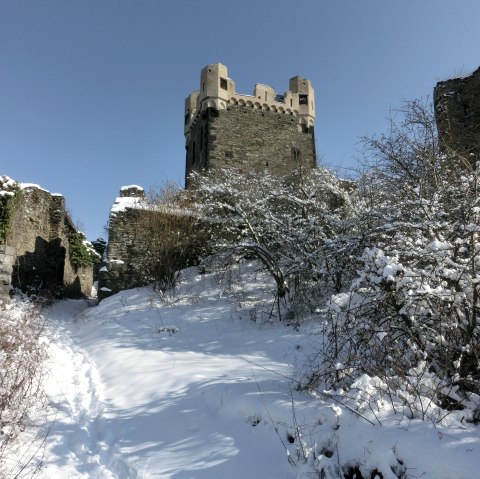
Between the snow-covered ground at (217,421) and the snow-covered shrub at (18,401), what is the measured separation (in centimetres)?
18

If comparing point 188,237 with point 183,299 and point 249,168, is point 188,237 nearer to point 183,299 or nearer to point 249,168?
point 183,299

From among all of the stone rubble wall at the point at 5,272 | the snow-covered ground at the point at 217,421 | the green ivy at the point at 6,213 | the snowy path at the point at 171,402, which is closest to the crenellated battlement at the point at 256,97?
the green ivy at the point at 6,213

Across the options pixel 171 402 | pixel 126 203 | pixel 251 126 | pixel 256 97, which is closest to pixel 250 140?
pixel 251 126

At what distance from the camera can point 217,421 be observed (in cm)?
425

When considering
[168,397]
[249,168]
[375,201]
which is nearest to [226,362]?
[168,397]

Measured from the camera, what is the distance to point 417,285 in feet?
12.3

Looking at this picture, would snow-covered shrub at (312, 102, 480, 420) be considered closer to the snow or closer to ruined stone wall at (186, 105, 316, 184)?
the snow

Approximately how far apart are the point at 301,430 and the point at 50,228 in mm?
14179

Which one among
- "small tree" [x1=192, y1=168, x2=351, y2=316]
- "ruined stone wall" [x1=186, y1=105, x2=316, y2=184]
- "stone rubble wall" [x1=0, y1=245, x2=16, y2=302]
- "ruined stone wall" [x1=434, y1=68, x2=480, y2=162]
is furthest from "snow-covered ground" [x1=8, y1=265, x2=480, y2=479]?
"ruined stone wall" [x1=186, y1=105, x2=316, y2=184]

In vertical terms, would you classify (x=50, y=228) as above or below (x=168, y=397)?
above

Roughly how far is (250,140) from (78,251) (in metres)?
9.71

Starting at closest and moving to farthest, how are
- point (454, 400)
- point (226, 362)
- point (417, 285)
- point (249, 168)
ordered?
point (454, 400) → point (417, 285) → point (226, 362) → point (249, 168)

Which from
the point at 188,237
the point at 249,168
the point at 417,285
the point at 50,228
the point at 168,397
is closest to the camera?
the point at 417,285

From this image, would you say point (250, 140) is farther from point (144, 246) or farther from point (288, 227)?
point (288, 227)
